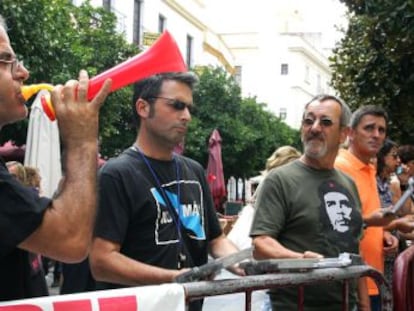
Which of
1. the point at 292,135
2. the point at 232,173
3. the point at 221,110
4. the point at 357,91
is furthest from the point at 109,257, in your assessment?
the point at 292,135

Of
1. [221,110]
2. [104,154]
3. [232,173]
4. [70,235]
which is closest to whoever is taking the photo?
[70,235]

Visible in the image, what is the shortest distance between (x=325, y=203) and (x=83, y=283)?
43.6 inches

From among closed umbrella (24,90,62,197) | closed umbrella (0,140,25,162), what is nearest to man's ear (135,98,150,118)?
closed umbrella (24,90,62,197)

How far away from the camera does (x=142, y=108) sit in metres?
2.82

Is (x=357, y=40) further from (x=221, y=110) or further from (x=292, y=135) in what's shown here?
(x=292, y=135)

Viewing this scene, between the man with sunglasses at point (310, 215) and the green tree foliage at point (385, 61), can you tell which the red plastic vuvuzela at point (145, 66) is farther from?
the green tree foliage at point (385, 61)

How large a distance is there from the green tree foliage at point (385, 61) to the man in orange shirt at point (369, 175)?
2.44m

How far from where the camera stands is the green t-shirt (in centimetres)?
294

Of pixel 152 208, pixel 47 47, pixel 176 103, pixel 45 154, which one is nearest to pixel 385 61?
pixel 45 154

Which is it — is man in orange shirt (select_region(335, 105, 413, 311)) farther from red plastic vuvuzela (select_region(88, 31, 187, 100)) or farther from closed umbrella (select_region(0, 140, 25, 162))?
closed umbrella (select_region(0, 140, 25, 162))

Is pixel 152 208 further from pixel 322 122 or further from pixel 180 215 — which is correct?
pixel 322 122

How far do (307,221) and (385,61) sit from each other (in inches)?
208

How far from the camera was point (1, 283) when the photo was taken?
5.98ft

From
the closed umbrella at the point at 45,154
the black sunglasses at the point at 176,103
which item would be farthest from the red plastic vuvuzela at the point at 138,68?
the closed umbrella at the point at 45,154
